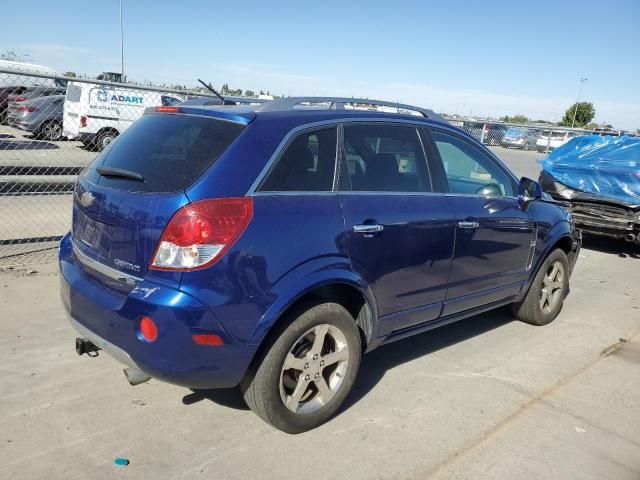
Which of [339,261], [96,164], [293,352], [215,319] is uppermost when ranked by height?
[96,164]

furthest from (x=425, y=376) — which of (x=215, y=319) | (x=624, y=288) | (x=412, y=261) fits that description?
(x=624, y=288)

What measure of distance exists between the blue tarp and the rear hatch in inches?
287

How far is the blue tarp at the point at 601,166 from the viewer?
826 cm

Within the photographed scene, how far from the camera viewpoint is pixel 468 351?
4.43 m

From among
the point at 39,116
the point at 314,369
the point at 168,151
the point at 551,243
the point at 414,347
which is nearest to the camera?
the point at 168,151

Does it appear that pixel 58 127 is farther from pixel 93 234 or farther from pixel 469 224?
pixel 469 224

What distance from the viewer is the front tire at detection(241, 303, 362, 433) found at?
9.41 ft

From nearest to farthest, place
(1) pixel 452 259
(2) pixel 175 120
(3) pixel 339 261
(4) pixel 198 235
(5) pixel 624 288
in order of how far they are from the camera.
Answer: (4) pixel 198 235, (3) pixel 339 261, (2) pixel 175 120, (1) pixel 452 259, (5) pixel 624 288

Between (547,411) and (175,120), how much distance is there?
294cm

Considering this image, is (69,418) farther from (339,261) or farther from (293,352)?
(339,261)

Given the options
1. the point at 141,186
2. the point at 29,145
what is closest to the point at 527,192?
the point at 141,186

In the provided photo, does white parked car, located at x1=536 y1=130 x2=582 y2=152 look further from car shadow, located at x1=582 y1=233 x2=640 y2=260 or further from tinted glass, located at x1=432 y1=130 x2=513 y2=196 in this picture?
tinted glass, located at x1=432 y1=130 x2=513 y2=196

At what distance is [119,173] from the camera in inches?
117

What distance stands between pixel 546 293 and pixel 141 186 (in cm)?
385
